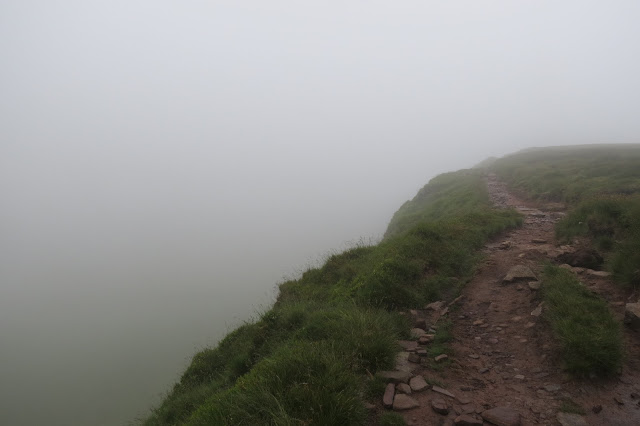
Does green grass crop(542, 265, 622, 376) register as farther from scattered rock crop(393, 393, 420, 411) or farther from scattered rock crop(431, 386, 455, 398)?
scattered rock crop(393, 393, 420, 411)

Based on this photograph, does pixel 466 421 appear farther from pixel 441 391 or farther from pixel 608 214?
pixel 608 214

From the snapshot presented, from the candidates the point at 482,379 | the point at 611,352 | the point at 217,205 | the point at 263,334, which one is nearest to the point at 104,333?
the point at 263,334

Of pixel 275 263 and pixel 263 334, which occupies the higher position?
pixel 263 334

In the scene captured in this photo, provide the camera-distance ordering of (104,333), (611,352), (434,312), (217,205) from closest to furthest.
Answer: (611,352) → (434,312) → (104,333) → (217,205)

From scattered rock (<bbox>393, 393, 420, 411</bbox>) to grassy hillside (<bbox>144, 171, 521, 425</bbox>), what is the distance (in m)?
0.41

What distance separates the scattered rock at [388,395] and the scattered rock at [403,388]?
0.11 meters

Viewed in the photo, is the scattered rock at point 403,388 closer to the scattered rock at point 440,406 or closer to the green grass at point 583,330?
the scattered rock at point 440,406

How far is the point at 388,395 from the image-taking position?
18.0 feet

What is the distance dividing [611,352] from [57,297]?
177 ft

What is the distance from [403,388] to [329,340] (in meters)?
1.77

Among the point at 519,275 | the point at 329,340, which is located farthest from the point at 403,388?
the point at 519,275

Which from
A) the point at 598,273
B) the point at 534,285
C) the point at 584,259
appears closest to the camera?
the point at 598,273

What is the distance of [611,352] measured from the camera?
5441 millimetres

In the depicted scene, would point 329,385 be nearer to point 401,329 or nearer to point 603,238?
point 401,329
